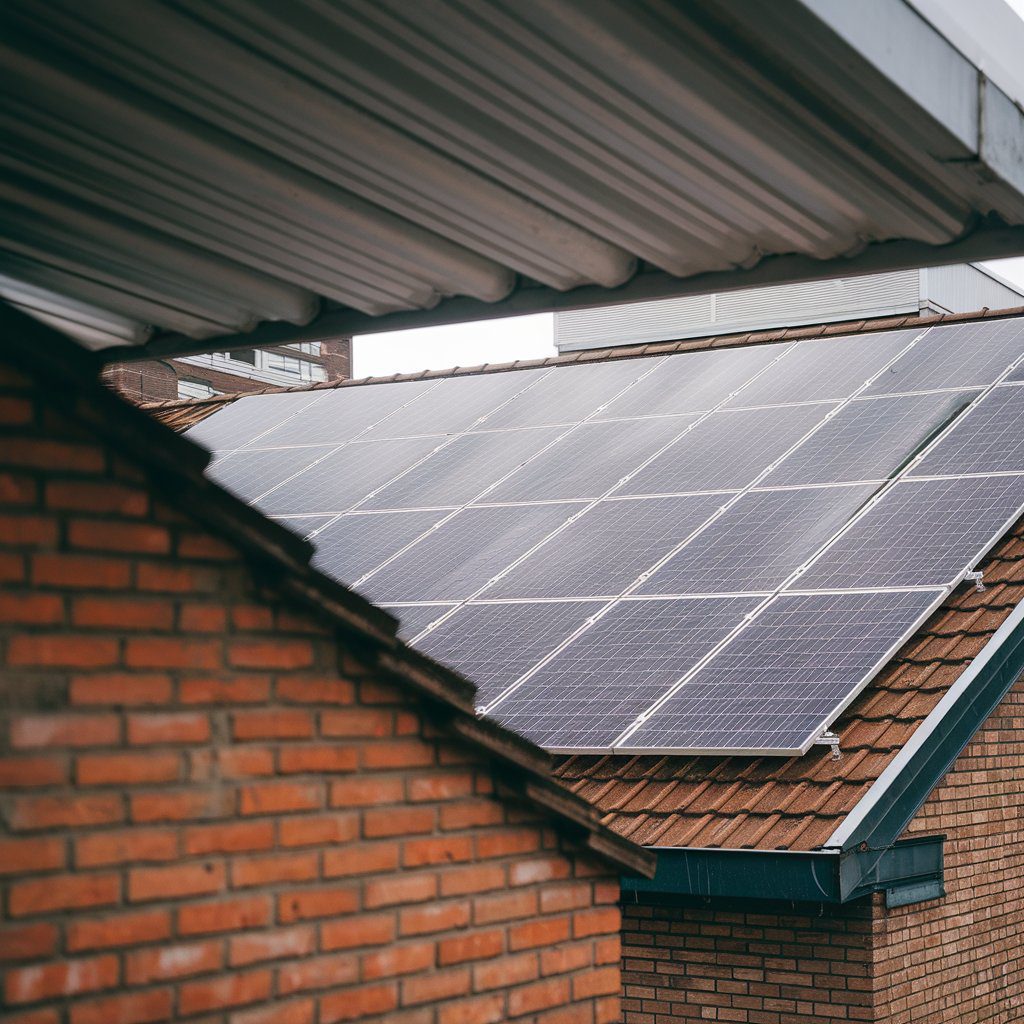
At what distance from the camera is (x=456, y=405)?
16.2m

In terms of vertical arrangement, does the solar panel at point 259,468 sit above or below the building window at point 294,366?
below

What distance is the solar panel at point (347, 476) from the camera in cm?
1383

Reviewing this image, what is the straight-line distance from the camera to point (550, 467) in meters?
13.3

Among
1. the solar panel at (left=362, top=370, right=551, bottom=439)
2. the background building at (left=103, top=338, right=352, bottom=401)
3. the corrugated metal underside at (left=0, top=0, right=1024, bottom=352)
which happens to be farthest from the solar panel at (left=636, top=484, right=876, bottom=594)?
the background building at (left=103, top=338, right=352, bottom=401)

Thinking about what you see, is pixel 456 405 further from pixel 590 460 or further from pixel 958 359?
pixel 958 359

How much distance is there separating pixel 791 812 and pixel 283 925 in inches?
202

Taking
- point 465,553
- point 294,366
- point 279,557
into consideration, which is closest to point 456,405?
point 465,553

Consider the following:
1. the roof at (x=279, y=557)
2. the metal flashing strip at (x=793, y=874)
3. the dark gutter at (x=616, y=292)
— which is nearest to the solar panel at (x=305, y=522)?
the metal flashing strip at (x=793, y=874)

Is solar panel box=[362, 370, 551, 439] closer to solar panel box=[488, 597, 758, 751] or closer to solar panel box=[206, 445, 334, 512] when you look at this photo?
solar panel box=[206, 445, 334, 512]

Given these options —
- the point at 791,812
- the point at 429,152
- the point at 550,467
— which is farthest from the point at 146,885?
the point at 550,467

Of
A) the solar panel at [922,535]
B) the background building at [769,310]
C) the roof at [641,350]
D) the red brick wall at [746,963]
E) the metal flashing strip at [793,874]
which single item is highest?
the background building at [769,310]

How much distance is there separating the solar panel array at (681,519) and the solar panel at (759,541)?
2cm

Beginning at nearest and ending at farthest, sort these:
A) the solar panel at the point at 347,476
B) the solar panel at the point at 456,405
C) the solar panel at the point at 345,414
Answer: the solar panel at the point at 347,476
the solar panel at the point at 456,405
the solar panel at the point at 345,414

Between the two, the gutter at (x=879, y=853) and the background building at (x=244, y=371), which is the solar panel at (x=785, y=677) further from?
the background building at (x=244, y=371)
